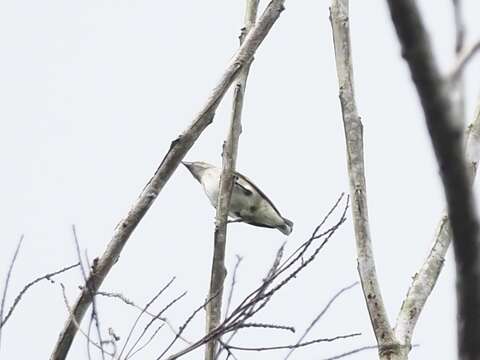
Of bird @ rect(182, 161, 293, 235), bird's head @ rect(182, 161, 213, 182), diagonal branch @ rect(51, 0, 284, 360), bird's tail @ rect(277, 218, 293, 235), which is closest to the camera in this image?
diagonal branch @ rect(51, 0, 284, 360)

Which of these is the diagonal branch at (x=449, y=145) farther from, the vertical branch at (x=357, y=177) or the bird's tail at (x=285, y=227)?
the bird's tail at (x=285, y=227)

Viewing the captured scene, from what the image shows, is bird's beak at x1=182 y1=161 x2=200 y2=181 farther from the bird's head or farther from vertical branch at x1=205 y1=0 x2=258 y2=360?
vertical branch at x1=205 y1=0 x2=258 y2=360

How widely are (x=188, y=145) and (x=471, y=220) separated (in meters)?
1.88

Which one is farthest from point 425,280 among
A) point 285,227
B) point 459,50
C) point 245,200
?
point 285,227

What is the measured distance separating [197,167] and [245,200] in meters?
0.59

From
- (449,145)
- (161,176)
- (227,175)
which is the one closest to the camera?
(449,145)

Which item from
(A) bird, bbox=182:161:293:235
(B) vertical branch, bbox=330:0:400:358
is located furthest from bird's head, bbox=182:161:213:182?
(B) vertical branch, bbox=330:0:400:358

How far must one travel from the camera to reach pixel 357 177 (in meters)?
3.25

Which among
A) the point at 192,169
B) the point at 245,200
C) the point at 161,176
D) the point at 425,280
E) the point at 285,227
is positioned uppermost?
the point at 192,169

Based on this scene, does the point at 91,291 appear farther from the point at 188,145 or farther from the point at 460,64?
the point at 460,64

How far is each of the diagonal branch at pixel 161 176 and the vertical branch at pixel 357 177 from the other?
38 centimetres

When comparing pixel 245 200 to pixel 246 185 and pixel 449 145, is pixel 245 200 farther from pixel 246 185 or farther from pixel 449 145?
pixel 449 145

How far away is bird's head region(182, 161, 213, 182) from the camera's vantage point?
688 cm

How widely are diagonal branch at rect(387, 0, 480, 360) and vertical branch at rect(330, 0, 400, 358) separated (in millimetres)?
1983
